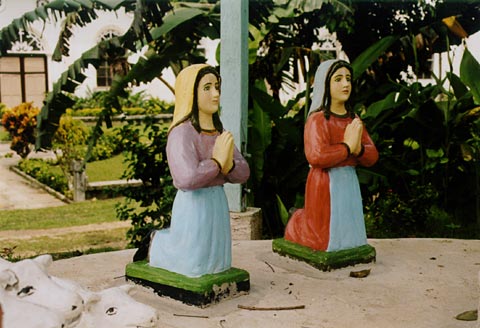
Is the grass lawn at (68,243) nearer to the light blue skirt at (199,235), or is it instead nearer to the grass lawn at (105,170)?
the grass lawn at (105,170)

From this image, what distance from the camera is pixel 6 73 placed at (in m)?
16.9

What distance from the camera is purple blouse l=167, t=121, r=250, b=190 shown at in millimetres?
5027

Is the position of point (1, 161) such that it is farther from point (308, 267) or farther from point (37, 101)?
point (308, 267)

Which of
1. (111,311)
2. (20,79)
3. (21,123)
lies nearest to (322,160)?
(111,311)

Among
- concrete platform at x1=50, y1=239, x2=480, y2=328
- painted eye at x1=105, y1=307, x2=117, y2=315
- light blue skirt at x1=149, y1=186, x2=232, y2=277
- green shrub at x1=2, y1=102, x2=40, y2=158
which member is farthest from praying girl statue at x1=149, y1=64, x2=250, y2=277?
green shrub at x1=2, y1=102, x2=40, y2=158

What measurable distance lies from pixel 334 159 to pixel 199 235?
1.40 metres

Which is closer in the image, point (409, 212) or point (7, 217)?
point (409, 212)

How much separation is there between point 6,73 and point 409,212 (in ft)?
37.2

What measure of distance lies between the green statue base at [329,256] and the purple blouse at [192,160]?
118 cm

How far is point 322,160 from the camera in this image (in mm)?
5887

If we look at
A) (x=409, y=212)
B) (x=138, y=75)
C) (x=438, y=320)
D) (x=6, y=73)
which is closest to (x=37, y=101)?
(x=6, y=73)

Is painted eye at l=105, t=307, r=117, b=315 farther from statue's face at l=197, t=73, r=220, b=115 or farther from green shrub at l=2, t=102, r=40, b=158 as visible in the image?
green shrub at l=2, t=102, r=40, b=158

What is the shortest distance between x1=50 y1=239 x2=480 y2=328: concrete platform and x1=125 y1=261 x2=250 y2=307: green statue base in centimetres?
6

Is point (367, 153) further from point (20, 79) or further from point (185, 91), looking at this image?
point (20, 79)
